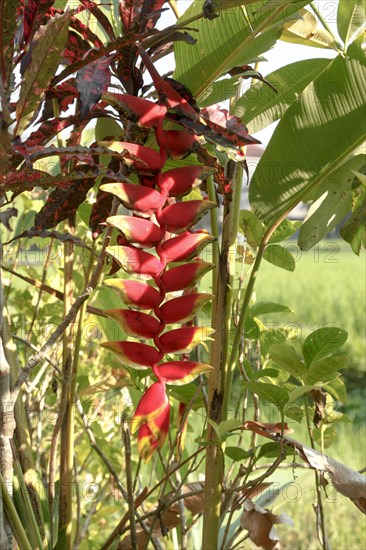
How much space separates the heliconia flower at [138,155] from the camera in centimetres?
48

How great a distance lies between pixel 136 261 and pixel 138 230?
21mm

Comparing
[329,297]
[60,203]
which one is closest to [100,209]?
[60,203]

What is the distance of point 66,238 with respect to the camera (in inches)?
21.2

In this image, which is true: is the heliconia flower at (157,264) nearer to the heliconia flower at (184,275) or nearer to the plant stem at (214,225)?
Answer: the heliconia flower at (184,275)

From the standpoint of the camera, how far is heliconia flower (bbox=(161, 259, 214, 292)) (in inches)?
19.7

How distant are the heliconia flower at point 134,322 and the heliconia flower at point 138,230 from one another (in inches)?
1.9

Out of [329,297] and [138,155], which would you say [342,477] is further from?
[329,297]

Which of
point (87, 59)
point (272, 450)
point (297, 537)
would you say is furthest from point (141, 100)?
point (297, 537)

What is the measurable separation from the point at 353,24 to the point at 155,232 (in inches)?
14.6

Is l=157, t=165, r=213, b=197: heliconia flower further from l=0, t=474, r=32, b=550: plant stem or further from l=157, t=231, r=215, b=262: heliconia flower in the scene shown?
l=0, t=474, r=32, b=550: plant stem

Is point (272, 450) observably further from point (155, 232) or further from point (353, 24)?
point (353, 24)

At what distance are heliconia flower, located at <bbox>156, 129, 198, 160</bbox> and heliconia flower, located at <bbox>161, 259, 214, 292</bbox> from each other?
0.09 m

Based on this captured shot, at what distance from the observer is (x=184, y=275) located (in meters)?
0.50

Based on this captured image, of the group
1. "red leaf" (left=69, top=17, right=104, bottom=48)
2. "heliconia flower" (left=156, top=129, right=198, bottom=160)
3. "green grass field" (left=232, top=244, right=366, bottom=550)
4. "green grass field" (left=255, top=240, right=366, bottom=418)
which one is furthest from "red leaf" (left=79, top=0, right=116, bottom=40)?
"green grass field" (left=255, top=240, right=366, bottom=418)
